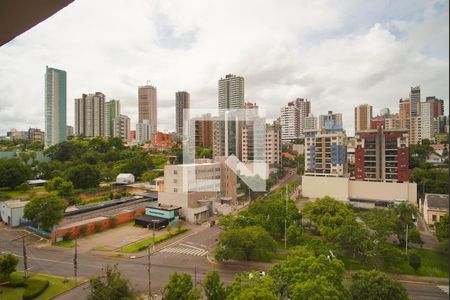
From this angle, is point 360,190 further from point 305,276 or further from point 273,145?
point 305,276

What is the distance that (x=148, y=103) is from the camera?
29.8m

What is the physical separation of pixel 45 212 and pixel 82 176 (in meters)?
5.08

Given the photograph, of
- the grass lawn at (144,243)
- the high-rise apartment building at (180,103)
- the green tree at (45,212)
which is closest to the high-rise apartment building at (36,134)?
the high-rise apartment building at (180,103)

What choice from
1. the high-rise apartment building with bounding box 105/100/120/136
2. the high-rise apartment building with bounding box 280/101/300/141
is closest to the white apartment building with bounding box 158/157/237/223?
the high-rise apartment building with bounding box 105/100/120/136

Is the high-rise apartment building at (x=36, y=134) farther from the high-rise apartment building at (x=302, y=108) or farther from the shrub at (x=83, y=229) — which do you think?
the high-rise apartment building at (x=302, y=108)

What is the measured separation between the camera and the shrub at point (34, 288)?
4.27m

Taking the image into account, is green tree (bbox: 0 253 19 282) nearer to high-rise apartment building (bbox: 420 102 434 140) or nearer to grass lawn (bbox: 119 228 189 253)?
grass lawn (bbox: 119 228 189 253)

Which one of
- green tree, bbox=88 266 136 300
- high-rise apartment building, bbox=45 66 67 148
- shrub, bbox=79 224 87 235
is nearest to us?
green tree, bbox=88 266 136 300

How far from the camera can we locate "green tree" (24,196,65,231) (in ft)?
22.1

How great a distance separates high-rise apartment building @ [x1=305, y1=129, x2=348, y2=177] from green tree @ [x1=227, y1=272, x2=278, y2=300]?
9.05 metres

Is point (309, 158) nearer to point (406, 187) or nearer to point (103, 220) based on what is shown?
point (406, 187)

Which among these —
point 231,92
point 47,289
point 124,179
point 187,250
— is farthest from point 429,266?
point 231,92

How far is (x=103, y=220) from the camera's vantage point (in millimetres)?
7801

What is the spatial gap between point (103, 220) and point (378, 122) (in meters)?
9.89
